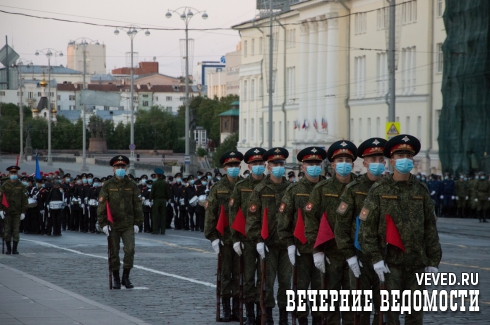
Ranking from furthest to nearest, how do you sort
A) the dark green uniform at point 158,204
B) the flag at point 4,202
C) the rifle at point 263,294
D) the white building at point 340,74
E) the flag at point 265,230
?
the white building at point 340,74
the dark green uniform at point 158,204
the flag at point 4,202
the flag at point 265,230
the rifle at point 263,294

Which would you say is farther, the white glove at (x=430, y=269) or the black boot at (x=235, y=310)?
the black boot at (x=235, y=310)

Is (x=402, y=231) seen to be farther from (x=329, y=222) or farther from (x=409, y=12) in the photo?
(x=409, y=12)

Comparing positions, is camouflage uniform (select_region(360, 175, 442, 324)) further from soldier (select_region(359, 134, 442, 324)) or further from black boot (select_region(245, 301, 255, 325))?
black boot (select_region(245, 301, 255, 325))

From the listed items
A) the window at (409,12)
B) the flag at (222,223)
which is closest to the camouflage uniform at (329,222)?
the flag at (222,223)

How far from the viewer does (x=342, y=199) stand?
10391mm

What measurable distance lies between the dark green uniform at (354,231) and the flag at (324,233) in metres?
0.38

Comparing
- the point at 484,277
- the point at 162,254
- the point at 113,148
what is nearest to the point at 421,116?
the point at 162,254

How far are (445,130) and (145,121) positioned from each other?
104 m

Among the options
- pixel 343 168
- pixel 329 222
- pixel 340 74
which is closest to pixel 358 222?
pixel 329 222

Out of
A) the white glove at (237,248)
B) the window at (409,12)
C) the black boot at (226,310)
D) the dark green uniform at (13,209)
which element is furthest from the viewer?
the window at (409,12)

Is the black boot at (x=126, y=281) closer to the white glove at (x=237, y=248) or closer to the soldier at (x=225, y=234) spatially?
the soldier at (x=225, y=234)

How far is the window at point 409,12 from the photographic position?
63.6 meters

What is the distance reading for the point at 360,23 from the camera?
7325cm

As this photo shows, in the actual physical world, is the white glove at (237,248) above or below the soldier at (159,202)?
above
